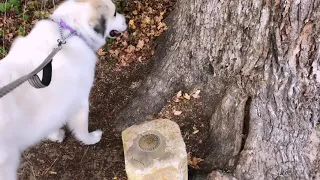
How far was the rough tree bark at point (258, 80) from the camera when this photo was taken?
252 centimetres

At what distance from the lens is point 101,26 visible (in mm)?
3104

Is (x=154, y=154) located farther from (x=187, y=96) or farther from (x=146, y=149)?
(x=187, y=96)

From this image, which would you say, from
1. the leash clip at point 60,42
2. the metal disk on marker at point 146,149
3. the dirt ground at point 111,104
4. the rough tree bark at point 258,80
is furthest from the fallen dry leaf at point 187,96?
the leash clip at point 60,42

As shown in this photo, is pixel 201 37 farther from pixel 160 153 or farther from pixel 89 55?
pixel 160 153

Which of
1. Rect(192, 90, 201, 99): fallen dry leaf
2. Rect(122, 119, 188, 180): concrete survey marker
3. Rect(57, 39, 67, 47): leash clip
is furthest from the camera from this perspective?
Rect(192, 90, 201, 99): fallen dry leaf

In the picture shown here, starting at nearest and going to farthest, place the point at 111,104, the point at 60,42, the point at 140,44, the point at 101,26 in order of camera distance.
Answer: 1. the point at 60,42
2. the point at 101,26
3. the point at 111,104
4. the point at 140,44

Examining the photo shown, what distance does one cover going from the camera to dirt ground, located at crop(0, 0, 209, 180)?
133 inches

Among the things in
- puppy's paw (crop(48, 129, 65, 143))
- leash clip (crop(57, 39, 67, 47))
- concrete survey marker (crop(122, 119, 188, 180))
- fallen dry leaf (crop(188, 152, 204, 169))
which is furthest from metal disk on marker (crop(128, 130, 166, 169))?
puppy's paw (crop(48, 129, 65, 143))

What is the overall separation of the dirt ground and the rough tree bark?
0.22 metres

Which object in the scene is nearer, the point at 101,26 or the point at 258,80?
the point at 258,80

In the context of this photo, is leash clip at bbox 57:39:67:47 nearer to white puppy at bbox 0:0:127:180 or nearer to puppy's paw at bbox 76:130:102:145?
white puppy at bbox 0:0:127:180

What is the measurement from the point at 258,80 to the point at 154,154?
927mm

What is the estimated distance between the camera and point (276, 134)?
282cm

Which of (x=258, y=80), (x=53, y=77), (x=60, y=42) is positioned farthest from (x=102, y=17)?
(x=258, y=80)
